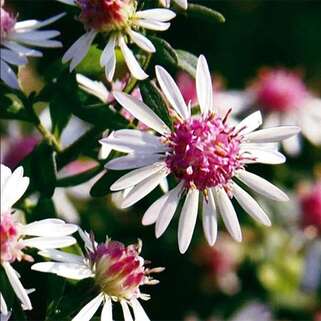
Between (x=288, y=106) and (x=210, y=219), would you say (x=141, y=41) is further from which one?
(x=288, y=106)

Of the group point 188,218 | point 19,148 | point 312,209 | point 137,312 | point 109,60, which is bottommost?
point 312,209

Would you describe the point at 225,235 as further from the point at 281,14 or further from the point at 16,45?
the point at 281,14

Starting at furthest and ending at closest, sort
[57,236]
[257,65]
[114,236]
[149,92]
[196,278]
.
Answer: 1. [257,65]
2. [196,278]
3. [114,236]
4. [149,92]
5. [57,236]

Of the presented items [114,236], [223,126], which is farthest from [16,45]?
[114,236]

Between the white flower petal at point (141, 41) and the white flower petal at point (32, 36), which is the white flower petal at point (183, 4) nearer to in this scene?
the white flower petal at point (141, 41)

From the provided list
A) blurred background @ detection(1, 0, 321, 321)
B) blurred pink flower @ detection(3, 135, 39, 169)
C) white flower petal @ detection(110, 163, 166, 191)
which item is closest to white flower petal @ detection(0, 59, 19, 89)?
white flower petal @ detection(110, 163, 166, 191)

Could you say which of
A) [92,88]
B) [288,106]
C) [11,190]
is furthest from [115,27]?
[288,106]

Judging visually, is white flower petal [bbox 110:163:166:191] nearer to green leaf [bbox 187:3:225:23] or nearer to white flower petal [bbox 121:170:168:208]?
white flower petal [bbox 121:170:168:208]
